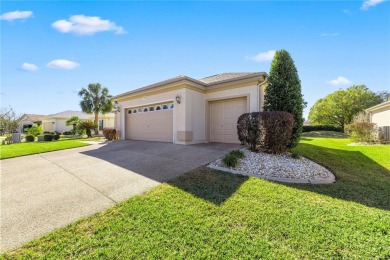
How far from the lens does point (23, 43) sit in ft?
29.2

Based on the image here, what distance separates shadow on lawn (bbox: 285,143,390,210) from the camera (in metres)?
3.98

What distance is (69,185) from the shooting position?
14.5ft

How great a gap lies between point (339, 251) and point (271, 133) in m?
4.78

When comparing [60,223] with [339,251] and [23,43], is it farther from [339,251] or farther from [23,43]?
[23,43]

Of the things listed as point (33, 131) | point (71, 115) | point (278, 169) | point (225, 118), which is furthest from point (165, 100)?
point (71, 115)

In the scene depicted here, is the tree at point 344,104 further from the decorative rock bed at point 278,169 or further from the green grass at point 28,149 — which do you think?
the green grass at point 28,149

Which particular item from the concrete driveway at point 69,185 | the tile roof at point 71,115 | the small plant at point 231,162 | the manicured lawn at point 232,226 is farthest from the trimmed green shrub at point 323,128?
the tile roof at point 71,115

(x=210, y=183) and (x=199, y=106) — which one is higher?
(x=199, y=106)

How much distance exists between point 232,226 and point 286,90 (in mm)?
6552

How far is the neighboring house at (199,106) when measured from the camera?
9086 millimetres

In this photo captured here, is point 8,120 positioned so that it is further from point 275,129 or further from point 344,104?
point 344,104

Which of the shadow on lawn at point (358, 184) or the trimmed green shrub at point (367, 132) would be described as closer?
the shadow on lawn at point (358, 184)

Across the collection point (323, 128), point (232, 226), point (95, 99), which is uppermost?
point (95, 99)

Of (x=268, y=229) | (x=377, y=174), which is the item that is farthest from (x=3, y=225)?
(x=377, y=174)
